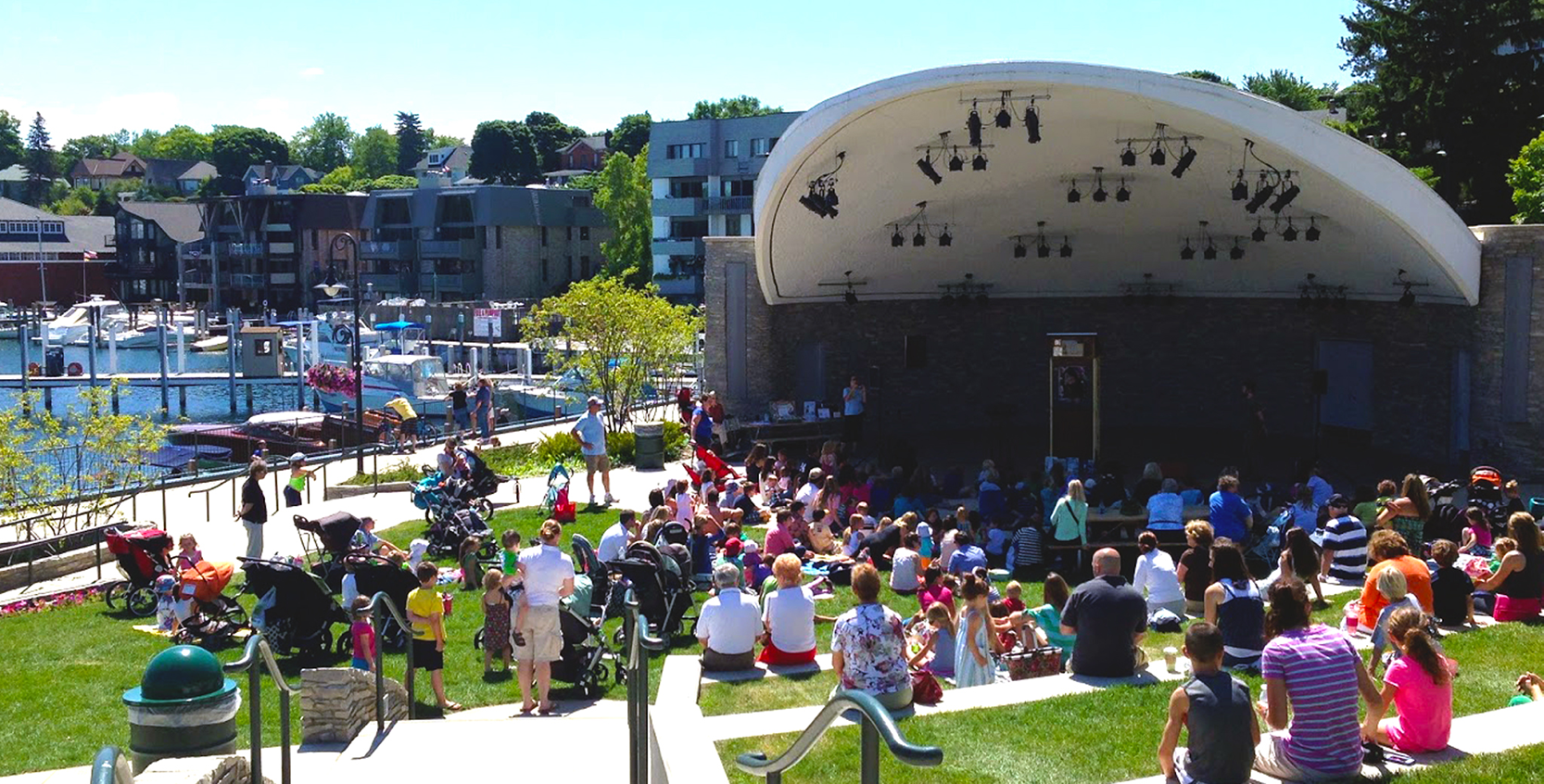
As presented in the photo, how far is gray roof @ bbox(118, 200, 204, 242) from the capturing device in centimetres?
10931

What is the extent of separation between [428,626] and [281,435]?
32681 millimetres

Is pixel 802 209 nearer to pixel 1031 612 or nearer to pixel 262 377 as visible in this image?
pixel 1031 612

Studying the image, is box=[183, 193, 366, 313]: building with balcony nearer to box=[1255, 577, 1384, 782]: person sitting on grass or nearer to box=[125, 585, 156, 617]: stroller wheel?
box=[125, 585, 156, 617]: stroller wheel

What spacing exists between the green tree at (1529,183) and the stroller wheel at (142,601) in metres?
31.6

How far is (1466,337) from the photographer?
2255 cm

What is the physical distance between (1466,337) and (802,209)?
10819 mm

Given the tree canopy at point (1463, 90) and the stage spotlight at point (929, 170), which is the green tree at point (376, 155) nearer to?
the tree canopy at point (1463, 90)

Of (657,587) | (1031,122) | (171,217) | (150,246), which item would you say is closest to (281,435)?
(1031,122)

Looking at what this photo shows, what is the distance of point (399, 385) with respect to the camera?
53.9 m

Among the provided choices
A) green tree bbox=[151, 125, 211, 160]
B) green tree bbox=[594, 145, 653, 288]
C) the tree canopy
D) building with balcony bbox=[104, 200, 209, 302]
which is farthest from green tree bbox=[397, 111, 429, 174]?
the tree canopy

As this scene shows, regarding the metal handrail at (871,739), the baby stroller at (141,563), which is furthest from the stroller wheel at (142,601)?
the metal handrail at (871,739)

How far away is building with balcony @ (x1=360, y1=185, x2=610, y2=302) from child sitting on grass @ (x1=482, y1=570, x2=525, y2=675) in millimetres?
81371

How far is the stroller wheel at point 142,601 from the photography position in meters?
14.6

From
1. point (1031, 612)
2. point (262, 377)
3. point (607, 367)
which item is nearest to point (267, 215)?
point (262, 377)
